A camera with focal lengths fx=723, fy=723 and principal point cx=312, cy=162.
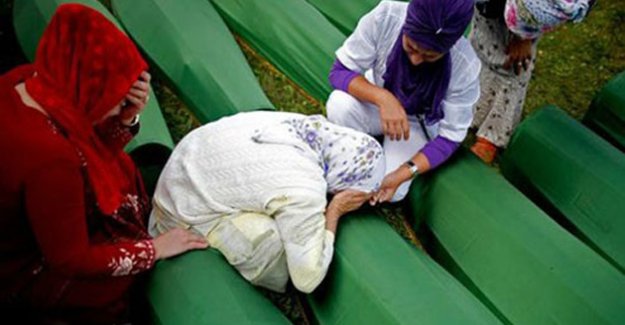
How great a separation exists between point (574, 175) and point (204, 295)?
1494mm

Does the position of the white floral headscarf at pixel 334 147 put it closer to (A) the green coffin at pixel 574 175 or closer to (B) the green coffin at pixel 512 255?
(B) the green coffin at pixel 512 255

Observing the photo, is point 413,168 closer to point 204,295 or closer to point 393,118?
point 393,118

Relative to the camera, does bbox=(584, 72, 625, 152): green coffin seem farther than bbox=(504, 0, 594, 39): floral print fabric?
Yes

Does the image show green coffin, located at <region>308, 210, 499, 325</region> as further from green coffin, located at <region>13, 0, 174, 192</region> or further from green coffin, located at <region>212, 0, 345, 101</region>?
green coffin, located at <region>212, 0, 345, 101</region>

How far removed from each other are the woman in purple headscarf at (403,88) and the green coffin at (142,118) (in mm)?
693

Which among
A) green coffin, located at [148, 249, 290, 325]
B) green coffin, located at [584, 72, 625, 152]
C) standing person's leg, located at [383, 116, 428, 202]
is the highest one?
green coffin, located at [148, 249, 290, 325]

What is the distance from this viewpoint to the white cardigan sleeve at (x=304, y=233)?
211 cm

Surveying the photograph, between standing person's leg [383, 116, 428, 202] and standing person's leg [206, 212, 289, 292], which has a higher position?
standing person's leg [206, 212, 289, 292]

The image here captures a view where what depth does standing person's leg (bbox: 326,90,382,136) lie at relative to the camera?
2.78 m

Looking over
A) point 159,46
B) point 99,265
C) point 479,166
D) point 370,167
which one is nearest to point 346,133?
point 370,167

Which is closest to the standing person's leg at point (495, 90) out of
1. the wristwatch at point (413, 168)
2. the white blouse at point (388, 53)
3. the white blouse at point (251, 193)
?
the white blouse at point (388, 53)

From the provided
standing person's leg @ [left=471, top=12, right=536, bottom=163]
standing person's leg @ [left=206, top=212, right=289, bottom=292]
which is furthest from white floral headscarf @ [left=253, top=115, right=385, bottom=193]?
standing person's leg @ [left=471, top=12, right=536, bottom=163]

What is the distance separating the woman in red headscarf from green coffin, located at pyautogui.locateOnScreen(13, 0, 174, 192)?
51cm

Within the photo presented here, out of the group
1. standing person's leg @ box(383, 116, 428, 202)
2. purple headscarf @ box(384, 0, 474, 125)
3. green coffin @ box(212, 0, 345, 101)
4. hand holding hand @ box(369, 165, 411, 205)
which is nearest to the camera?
purple headscarf @ box(384, 0, 474, 125)
